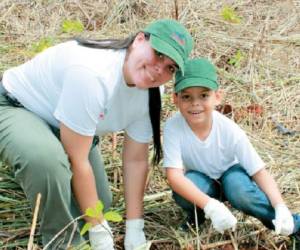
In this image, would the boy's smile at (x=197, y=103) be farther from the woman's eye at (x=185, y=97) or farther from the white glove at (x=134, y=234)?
the white glove at (x=134, y=234)

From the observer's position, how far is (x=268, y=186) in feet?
6.92

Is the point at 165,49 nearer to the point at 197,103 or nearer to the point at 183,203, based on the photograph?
the point at 197,103

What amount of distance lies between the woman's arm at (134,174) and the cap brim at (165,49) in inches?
18.0

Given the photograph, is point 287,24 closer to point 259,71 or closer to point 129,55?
point 259,71

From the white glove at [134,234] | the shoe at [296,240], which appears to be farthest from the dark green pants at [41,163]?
the shoe at [296,240]

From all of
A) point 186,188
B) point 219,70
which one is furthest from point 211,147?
point 219,70

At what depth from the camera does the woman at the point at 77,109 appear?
185 cm

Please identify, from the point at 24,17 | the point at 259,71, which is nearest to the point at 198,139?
the point at 259,71

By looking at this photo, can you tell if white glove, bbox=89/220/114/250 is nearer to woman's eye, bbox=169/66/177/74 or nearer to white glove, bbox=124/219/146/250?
white glove, bbox=124/219/146/250

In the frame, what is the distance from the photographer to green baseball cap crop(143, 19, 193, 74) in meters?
1.81

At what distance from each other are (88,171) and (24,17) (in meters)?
2.32

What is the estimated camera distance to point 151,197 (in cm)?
238

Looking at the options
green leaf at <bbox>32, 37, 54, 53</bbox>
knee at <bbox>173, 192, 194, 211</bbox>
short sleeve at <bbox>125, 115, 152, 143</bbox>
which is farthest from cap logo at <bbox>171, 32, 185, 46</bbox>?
green leaf at <bbox>32, 37, 54, 53</bbox>

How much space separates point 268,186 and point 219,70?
1355mm
